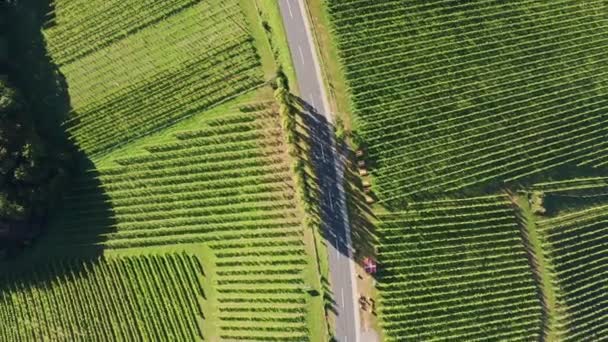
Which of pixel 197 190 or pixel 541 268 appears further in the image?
pixel 197 190

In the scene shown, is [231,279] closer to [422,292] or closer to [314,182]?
[314,182]

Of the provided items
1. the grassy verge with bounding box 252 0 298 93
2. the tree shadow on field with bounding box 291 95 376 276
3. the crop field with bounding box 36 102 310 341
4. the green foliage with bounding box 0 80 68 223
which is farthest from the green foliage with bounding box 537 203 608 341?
the green foliage with bounding box 0 80 68 223

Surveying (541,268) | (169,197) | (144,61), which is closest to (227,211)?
(169,197)

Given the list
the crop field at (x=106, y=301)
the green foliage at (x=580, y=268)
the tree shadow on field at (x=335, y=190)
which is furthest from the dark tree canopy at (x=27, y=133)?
the green foliage at (x=580, y=268)

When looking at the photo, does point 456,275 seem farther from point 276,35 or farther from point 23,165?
point 23,165

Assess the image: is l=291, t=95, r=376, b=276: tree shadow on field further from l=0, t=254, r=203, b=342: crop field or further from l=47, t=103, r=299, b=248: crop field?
l=0, t=254, r=203, b=342: crop field

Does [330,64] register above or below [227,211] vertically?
above

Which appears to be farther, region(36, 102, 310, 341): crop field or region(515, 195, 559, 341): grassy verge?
region(515, 195, 559, 341): grassy verge
